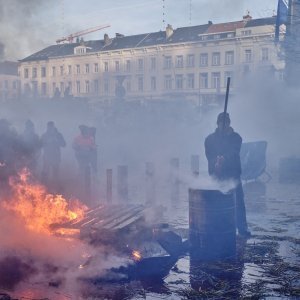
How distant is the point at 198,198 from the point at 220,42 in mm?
47687

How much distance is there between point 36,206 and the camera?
25.6ft

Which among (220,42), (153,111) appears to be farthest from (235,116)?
(220,42)

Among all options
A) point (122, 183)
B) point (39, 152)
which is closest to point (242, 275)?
point (122, 183)

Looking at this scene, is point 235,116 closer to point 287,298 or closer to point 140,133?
point 140,133

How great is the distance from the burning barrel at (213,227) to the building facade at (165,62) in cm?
3878

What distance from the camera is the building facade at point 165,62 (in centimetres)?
5006

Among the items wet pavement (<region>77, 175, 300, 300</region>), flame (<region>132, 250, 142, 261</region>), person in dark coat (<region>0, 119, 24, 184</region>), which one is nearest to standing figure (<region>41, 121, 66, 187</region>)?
person in dark coat (<region>0, 119, 24, 184</region>)

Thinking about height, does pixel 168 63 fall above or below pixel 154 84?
above

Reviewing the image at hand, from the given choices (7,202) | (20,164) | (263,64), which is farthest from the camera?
(263,64)

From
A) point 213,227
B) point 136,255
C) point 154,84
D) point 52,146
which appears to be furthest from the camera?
point 154,84

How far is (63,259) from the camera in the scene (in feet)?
21.0

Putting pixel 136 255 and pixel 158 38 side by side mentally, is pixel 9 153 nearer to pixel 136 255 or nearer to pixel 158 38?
pixel 136 255

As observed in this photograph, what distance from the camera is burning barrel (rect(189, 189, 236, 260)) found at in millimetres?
6812

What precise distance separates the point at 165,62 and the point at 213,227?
51464mm
